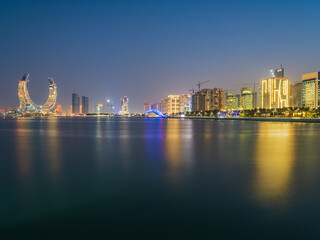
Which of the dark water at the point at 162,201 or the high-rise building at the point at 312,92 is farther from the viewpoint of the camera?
the high-rise building at the point at 312,92

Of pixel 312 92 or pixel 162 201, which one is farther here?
pixel 312 92

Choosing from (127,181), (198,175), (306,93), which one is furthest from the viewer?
(306,93)

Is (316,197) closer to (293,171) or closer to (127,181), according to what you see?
(293,171)

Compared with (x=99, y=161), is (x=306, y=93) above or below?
above

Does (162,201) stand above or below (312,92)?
below

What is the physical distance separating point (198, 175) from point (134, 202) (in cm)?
384

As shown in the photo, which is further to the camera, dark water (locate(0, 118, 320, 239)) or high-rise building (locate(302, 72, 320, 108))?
high-rise building (locate(302, 72, 320, 108))

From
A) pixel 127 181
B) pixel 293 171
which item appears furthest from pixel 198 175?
pixel 293 171

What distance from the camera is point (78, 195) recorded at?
294 inches

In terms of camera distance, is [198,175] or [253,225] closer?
[253,225]

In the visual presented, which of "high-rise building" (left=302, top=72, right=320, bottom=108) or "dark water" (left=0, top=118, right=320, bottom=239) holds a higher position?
"high-rise building" (left=302, top=72, right=320, bottom=108)

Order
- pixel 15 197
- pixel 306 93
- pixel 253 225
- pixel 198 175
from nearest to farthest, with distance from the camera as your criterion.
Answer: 1. pixel 253 225
2. pixel 15 197
3. pixel 198 175
4. pixel 306 93

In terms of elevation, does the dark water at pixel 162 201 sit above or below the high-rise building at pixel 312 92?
below

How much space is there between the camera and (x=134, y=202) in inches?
268
